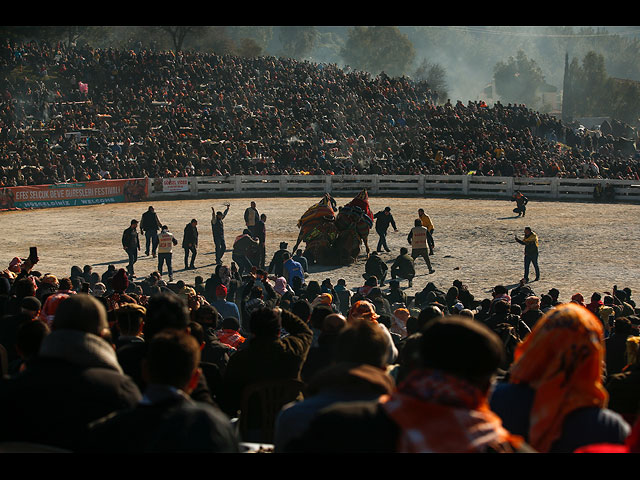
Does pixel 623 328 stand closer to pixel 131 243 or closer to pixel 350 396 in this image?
pixel 350 396

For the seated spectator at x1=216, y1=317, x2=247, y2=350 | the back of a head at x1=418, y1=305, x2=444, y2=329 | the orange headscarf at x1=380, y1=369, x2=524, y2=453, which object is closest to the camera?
the orange headscarf at x1=380, y1=369, x2=524, y2=453

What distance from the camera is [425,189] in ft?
125

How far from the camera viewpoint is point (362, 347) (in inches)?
155

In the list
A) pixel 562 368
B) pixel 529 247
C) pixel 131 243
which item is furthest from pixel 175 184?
pixel 562 368

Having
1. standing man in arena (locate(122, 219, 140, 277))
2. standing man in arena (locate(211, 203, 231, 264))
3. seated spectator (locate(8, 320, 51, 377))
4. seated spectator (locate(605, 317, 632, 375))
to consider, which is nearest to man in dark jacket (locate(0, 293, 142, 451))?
seated spectator (locate(8, 320, 51, 377))

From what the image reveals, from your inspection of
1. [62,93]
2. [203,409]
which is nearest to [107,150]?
[62,93]

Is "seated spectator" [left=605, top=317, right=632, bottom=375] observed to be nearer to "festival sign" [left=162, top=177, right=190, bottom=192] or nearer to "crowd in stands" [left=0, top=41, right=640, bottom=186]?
"crowd in stands" [left=0, top=41, right=640, bottom=186]

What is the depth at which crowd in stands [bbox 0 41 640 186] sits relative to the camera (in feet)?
128

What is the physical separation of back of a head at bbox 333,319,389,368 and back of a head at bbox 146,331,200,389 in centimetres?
69

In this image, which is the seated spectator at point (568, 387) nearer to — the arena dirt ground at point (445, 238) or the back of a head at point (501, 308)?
the back of a head at point (501, 308)

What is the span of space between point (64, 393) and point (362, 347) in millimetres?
1403

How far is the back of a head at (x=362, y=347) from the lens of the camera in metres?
3.93

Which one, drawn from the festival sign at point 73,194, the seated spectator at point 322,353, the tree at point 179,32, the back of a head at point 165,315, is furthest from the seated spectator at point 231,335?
the tree at point 179,32
